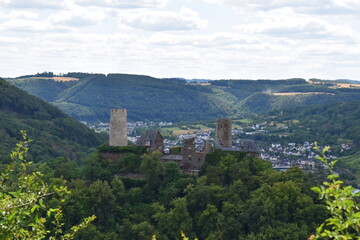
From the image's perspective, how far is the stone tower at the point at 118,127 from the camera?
70250 mm

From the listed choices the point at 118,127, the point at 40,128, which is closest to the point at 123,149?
the point at 118,127

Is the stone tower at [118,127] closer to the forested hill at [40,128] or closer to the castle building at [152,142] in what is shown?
the castle building at [152,142]

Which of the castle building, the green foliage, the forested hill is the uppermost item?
the castle building

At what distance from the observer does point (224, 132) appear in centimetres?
7231

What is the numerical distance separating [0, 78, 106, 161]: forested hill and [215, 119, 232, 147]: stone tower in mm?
67050

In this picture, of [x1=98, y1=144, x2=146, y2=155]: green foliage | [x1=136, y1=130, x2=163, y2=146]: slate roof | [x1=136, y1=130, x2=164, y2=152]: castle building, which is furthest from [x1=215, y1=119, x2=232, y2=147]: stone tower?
[x1=98, y1=144, x2=146, y2=155]: green foliage

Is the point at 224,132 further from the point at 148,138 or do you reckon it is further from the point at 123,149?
the point at 123,149

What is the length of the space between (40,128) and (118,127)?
300 ft

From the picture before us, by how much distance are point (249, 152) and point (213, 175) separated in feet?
19.2

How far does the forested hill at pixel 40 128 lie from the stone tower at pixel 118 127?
2487 inches

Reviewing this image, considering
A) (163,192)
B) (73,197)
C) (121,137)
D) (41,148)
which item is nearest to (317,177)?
(163,192)

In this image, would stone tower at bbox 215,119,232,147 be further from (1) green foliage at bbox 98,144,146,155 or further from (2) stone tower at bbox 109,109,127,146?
(2) stone tower at bbox 109,109,127,146

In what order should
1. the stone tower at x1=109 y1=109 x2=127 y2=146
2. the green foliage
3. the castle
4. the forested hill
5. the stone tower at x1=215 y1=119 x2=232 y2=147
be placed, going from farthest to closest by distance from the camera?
the forested hill → the stone tower at x1=215 y1=119 x2=232 y2=147 → the stone tower at x1=109 y1=109 x2=127 y2=146 → the green foliage → the castle

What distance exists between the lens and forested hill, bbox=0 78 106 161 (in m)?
142
